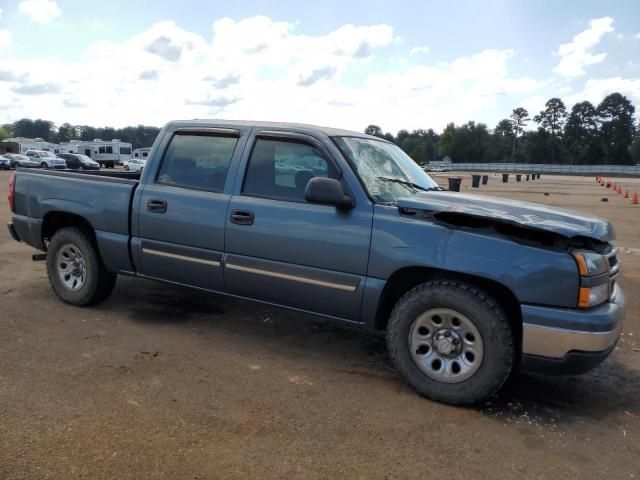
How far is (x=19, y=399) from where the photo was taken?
11.0 feet

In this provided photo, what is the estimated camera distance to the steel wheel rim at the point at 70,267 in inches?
209

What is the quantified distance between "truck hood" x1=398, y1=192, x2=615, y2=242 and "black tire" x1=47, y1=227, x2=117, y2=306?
3.09m

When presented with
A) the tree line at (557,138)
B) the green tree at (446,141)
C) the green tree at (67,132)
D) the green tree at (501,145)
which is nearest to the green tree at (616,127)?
the tree line at (557,138)

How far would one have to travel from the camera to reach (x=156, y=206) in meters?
4.65

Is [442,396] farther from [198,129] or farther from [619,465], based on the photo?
[198,129]

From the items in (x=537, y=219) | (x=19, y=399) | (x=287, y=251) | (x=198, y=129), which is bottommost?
(x=19, y=399)

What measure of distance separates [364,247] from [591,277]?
143 centimetres

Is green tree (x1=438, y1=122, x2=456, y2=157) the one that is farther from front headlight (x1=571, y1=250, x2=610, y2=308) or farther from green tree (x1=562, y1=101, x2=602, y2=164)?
front headlight (x1=571, y1=250, x2=610, y2=308)

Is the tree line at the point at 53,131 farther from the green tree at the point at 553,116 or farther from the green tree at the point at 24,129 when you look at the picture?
the green tree at the point at 553,116

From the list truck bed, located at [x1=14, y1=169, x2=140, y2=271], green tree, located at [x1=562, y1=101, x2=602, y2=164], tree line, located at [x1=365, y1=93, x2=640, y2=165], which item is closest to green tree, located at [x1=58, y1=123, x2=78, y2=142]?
tree line, located at [x1=365, y1=93, x2=640, y2=165]

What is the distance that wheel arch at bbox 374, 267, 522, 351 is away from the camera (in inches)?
138

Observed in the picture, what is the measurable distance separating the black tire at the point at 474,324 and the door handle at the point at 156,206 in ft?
7.20

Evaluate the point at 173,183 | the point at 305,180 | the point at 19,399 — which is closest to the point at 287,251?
the point at 305,180

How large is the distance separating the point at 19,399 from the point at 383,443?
7.44ft
